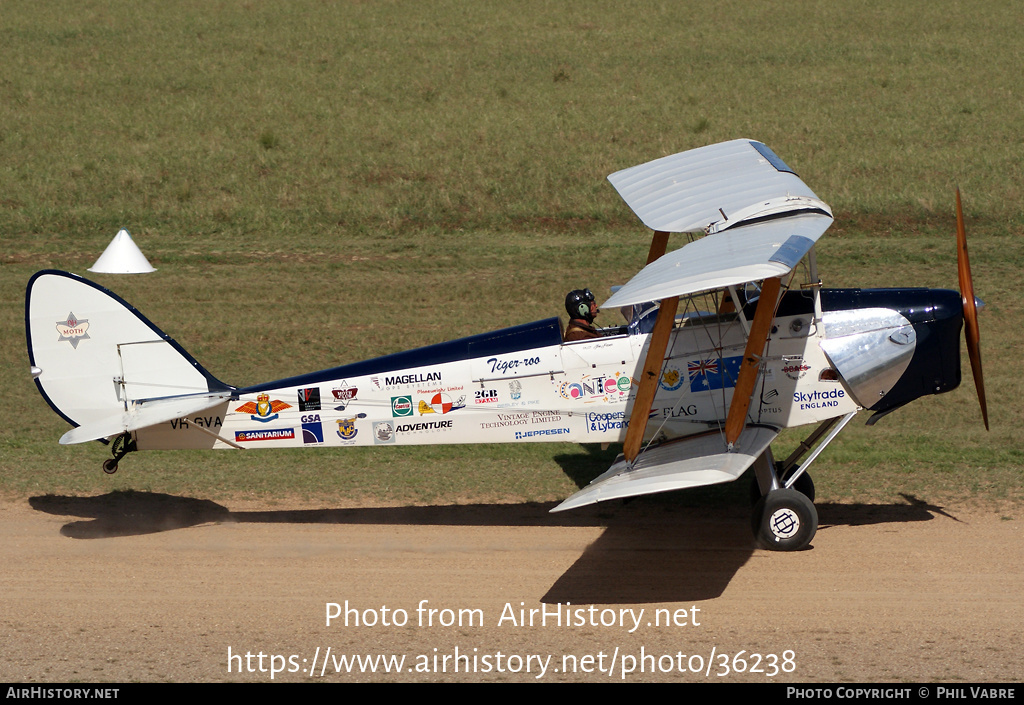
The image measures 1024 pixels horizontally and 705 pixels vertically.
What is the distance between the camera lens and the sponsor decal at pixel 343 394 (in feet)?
31.6

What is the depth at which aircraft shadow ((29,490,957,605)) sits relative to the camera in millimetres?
9034

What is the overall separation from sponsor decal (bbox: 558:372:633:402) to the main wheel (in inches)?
65.2

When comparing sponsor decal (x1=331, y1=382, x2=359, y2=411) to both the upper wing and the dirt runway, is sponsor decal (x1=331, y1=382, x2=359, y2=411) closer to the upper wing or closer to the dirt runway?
the dirt runway

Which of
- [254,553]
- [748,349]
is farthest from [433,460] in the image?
[748,349]

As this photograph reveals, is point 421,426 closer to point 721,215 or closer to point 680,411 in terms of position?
point 680,411

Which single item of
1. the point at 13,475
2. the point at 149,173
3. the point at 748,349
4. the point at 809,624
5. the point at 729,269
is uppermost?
the point at 149,173

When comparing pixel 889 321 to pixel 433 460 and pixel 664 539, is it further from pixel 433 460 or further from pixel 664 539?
pixel 433 460

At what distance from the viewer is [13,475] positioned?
11.3 metres

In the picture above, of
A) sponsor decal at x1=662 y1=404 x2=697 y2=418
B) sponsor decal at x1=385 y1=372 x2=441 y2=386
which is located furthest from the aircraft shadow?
sponsor decal at x1=385 y1=372 x2=441 y2=386

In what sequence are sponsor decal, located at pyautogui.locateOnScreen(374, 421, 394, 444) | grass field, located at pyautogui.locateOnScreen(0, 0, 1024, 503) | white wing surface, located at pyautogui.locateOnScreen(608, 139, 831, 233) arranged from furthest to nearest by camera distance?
grass field, located at pyautogui.locateOnScreen(0, 0, 1024, 503), sponsor decal, located at pyautogui.locateOnScreen(374, 421, 394, 444), white wing surface, located at pyautogui.locateOnScreen(608, 139, 831, 233)

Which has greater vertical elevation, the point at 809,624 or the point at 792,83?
the point at 792,83

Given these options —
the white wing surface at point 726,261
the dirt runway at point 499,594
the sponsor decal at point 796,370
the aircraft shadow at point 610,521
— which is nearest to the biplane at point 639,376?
the sponsor decal at point 796,370

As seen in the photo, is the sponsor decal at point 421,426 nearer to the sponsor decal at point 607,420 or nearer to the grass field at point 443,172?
the sponsor decal at point 607,420

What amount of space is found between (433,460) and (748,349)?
4.62 metres
